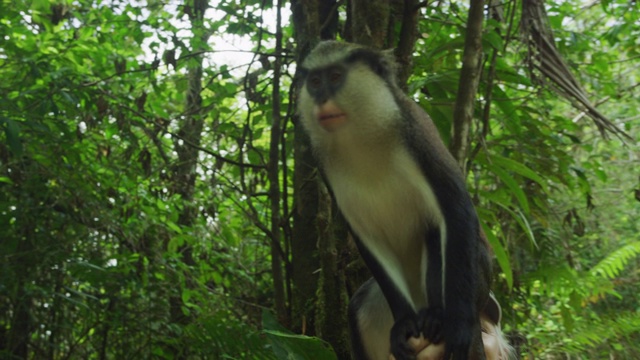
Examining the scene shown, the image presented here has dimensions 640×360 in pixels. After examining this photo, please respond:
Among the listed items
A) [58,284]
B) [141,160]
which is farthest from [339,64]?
[58,284]

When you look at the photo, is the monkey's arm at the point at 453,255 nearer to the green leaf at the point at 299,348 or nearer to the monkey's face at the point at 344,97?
the monkey's face at the point at 344,97

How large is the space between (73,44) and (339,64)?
250cm

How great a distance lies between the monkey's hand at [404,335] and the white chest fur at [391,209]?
0.54 feet

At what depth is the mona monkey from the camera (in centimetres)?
274

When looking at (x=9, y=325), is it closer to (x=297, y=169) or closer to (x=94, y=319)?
(x=94, y=319)

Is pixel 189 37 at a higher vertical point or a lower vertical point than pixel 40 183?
higher

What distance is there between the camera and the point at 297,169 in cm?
448

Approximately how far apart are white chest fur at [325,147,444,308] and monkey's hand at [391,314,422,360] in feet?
0.54

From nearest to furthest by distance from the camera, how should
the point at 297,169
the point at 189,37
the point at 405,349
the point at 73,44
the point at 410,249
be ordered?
1. the point at 405,349
2. the point at 410,249
3. the point at 297,169
4. the point at 73,44
5. the point at 189,37

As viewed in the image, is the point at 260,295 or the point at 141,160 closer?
the point at 141,160

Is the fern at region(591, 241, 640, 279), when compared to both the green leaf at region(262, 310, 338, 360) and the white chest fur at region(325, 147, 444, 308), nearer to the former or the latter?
the white chest fur at region(325, 147, 444, 308)

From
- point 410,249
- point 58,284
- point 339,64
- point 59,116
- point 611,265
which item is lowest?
point 611,265

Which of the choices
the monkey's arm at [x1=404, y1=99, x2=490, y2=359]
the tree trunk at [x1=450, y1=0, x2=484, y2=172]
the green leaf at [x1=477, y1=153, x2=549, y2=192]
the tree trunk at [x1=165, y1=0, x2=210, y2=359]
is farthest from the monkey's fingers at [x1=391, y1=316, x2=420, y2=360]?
the tree trunk at [x1=165, y1=0, x2=210, y2=359]

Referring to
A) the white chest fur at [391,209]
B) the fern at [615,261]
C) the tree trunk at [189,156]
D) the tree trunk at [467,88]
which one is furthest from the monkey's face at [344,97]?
the fern at [615,261]
